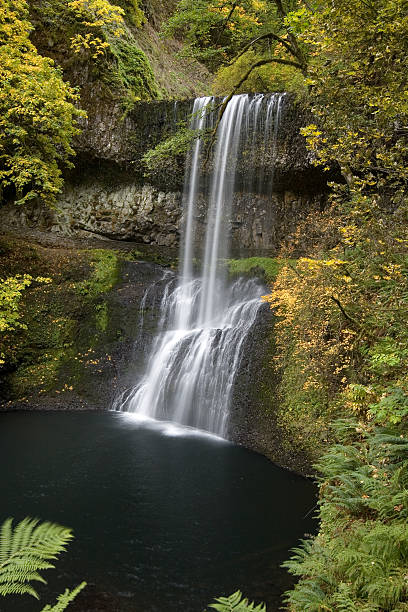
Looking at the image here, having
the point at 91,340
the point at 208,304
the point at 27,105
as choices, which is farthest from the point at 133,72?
the point at 91,340

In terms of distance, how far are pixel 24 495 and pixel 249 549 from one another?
3745 mm

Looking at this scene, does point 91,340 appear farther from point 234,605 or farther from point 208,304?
point 234,605

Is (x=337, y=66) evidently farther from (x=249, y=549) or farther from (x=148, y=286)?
(x=148, y=286)

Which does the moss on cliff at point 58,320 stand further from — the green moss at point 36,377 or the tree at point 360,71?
the tree at point 360,71

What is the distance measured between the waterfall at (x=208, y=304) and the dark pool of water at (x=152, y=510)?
3.42 ft

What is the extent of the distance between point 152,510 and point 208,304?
7862 millimetres

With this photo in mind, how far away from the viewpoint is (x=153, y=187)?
54.5 feet

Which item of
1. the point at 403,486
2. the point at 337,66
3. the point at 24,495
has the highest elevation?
the point at 337,66

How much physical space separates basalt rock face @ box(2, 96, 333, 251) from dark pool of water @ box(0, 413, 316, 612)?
30.2 ft

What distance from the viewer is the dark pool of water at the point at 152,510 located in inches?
187

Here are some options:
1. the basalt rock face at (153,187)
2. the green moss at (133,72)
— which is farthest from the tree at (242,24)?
the green moss at (133,72)

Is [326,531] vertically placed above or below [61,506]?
above

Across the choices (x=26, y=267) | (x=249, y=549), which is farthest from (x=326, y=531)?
(x=26, y=267)

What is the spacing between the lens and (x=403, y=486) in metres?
3.63
